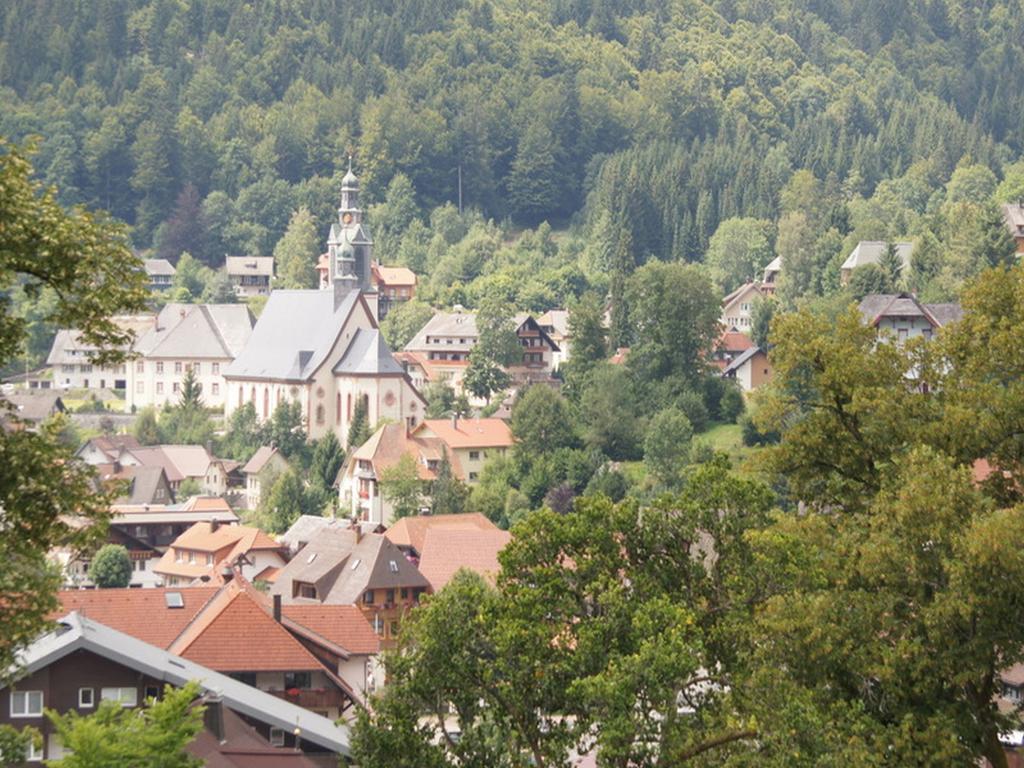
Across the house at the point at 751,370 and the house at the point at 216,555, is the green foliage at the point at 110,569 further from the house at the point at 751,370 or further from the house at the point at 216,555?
the house at the point at 751,370

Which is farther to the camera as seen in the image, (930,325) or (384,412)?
(384,412)

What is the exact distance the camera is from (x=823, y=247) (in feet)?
385

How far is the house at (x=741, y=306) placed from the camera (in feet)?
415

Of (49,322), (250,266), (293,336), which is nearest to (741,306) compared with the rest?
(293,336)

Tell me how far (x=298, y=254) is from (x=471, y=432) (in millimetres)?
67473

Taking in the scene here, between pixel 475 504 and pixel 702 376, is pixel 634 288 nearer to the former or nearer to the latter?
pixel 702 376

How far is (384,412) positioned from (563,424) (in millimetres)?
16031

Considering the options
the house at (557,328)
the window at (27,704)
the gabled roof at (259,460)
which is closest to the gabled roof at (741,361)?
the gabled roof at (259,460)

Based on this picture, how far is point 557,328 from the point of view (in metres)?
132

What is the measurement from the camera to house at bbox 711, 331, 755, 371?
338 ft

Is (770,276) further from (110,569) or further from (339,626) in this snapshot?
(339,626)

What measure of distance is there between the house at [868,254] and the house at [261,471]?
2739cm

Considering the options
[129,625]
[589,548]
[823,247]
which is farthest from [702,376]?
[589,548]

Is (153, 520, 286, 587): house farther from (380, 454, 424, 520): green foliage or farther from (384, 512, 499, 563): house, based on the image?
(380, 454, 424, 520): green foliage
